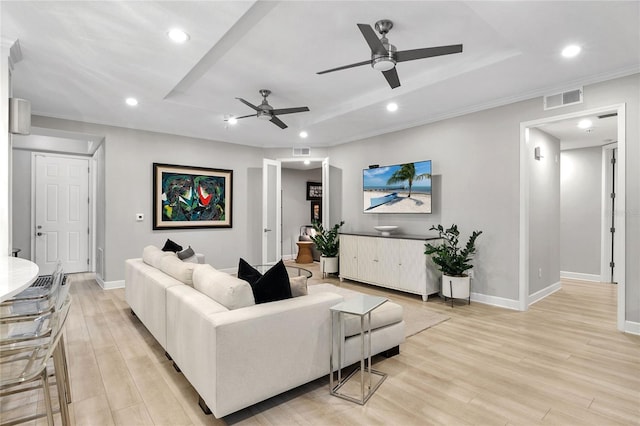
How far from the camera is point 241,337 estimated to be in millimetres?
1894

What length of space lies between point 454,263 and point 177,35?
153 inches

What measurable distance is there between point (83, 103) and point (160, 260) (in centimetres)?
269

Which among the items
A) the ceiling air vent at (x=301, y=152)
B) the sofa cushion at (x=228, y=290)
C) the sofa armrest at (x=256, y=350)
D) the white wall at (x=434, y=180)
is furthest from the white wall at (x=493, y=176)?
the sofa cushion at (x=228, y=290)

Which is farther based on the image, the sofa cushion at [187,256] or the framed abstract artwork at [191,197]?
the framed abstract artwork at [191,197]

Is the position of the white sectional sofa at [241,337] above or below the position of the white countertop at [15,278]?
below

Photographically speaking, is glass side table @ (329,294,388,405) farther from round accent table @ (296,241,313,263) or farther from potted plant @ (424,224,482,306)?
round accent table @ (296,241,313,263)

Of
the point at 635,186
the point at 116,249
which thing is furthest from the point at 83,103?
the point at 635,186

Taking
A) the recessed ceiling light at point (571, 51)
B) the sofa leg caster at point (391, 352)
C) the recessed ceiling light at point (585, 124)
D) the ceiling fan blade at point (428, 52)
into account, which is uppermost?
the recessed ceiling light at point (571, 51)

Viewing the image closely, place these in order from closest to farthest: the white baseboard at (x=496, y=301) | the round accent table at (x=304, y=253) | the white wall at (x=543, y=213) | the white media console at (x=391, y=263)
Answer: the white baseboard at (x=496, y=301) → the white wall at (x=543, y=213) → the white media console at (x=391, y=263) → the round accent table at (x=304, y=253)

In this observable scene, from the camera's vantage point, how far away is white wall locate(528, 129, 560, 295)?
4.38 meters

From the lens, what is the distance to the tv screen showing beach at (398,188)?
16.4 ft

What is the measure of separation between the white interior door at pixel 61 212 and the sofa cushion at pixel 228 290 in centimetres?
547

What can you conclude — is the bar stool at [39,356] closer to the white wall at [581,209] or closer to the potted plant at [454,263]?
the potted plant at [454,263]

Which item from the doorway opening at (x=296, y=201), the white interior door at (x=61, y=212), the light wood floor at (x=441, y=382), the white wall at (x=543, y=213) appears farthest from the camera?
the doorway opening at (x=296, y=201)
